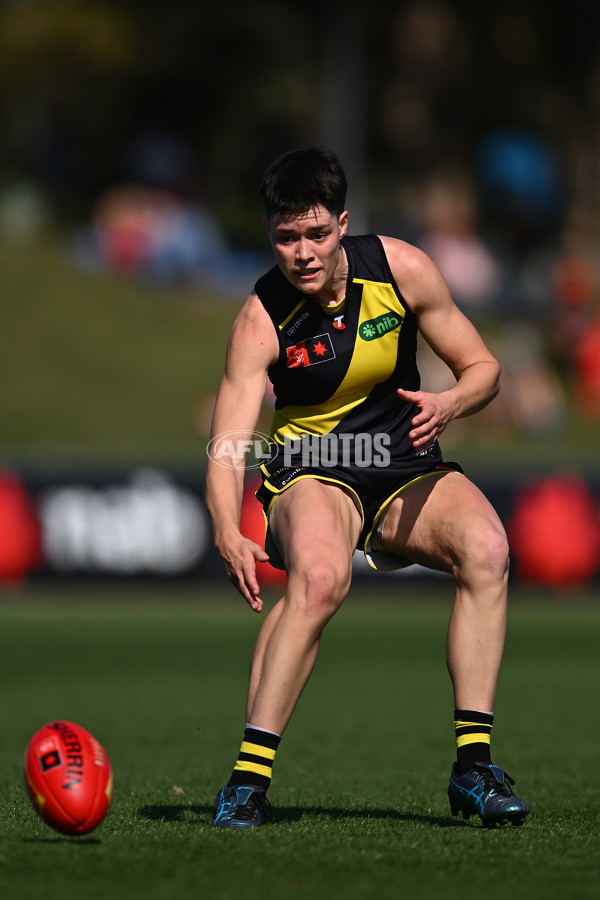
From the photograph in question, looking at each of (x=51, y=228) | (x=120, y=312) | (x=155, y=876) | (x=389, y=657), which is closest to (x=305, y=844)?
(x=155, y=876)

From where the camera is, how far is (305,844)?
14.5 feet

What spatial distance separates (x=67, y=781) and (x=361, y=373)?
1.81 m

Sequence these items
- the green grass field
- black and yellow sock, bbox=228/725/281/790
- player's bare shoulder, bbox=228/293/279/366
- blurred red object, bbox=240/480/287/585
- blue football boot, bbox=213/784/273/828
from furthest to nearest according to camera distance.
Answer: blurred red object, bbox=240/480/287/585
player's bare shoulder, bbox=228/293/279/366
black and yellow sock, bbox=228/725/281/790
blue football boot, bbox=213/784/273/828
the green grass field

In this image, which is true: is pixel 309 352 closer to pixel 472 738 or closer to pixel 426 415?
pixel 426 415

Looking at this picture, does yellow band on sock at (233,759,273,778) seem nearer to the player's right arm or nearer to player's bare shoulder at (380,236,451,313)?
the player's right arm

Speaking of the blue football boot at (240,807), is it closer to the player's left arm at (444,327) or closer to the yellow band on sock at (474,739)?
the yellow band on sock at (474,739)

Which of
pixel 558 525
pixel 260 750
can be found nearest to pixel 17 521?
pixel 558 525

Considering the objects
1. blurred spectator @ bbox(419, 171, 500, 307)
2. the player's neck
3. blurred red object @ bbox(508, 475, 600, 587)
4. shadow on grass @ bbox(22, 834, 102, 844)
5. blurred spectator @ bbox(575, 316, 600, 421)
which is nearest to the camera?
shadow on grass @ bbox(22, 834, 102, 844)

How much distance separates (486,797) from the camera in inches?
189

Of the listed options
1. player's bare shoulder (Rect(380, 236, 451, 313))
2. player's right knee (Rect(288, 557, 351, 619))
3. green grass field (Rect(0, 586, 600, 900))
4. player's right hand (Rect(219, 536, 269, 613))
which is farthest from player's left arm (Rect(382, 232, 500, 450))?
green grass field (Rect(0, 586, 600, 900))

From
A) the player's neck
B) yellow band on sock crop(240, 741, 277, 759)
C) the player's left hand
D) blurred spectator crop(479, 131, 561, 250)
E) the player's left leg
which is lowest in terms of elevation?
yellow band on sock crop(240, 741, 277, 759)

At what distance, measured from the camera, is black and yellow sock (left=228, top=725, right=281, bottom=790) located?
4816 millimetres

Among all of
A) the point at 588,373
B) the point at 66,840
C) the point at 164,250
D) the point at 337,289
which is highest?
the point at 164,250

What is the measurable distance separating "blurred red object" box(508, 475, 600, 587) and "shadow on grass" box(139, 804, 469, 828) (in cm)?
996
